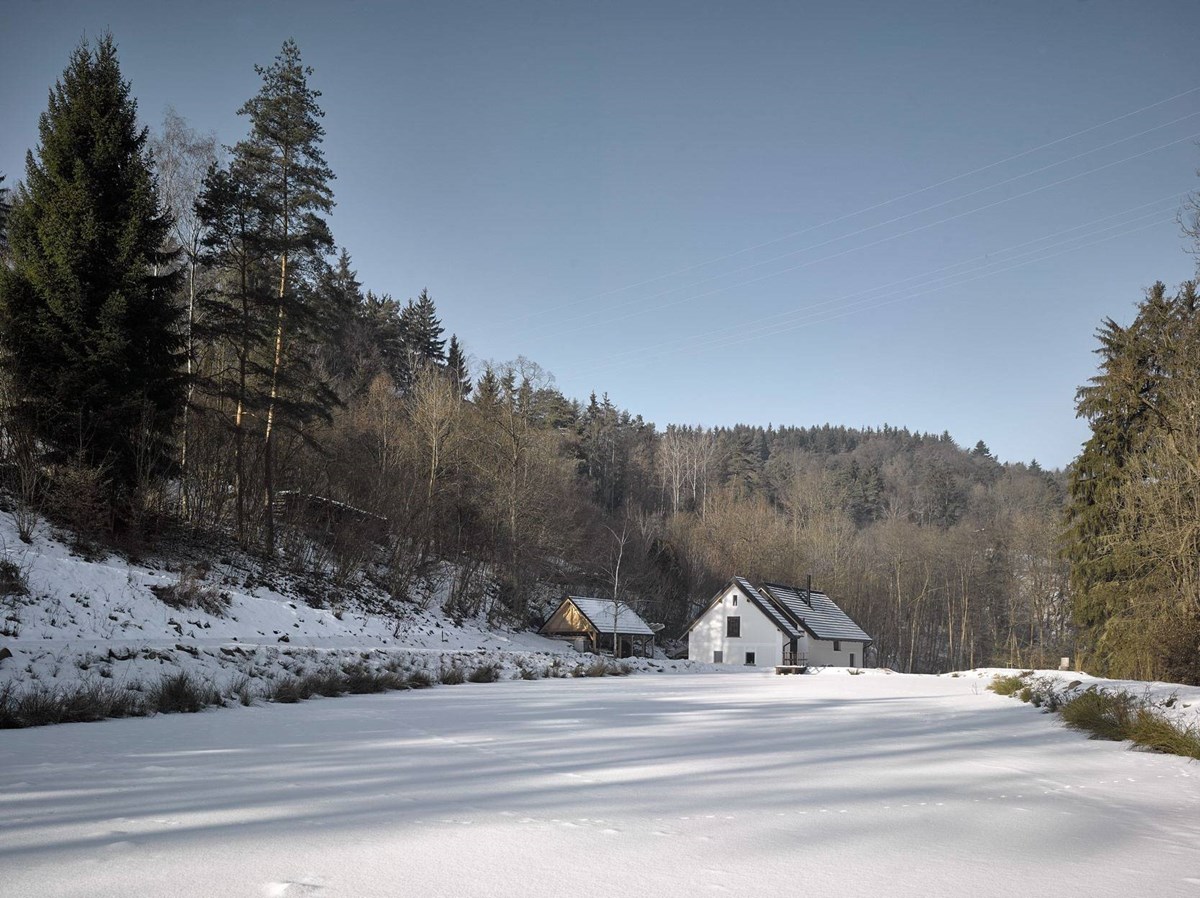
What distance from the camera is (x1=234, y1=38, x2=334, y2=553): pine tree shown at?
25.1 meters

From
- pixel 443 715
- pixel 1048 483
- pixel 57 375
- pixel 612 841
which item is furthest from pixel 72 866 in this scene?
pixel 1048 483

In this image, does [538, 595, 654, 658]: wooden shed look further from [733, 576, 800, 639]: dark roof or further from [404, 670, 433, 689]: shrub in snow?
[404, 670, 433, 689]: shrub in snow

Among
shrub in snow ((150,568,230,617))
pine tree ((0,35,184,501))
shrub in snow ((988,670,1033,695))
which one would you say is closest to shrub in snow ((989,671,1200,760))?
shrub in snow ((988,670,1033,695))

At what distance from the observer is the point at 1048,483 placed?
84.8m

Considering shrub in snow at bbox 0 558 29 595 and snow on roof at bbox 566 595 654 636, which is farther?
snow on roof at bbox 566 595 654 636

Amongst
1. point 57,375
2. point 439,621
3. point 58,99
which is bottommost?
point 439,621

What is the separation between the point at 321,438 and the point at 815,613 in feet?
111

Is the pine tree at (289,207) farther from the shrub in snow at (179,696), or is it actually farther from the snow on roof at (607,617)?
the snow on roof at (607,617)

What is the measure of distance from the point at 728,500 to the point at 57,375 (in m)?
54.8

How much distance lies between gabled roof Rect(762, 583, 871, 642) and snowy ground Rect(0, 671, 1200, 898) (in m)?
41.1

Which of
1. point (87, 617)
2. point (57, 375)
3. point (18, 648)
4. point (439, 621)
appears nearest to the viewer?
point (18, 648)

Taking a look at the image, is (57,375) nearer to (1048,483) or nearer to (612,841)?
(612,841)

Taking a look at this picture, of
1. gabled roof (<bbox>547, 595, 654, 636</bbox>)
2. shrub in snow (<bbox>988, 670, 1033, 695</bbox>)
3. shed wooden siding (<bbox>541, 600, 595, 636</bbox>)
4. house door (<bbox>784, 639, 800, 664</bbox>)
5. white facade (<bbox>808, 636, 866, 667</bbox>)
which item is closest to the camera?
shrub in snow (<bbox>988, 670, 1033, 695</bbox>)

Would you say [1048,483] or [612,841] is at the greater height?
[1048,483]
